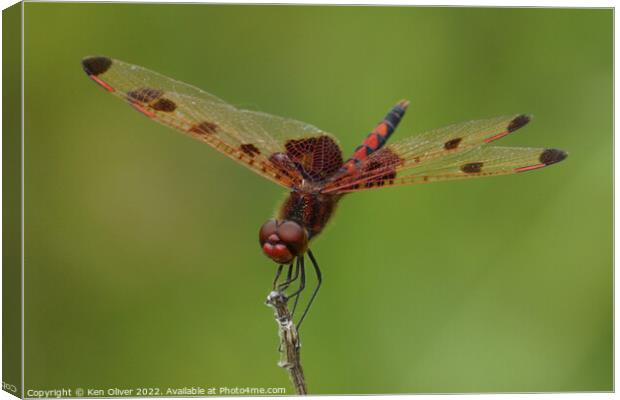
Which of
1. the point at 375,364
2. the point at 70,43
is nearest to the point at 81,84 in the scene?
the point at 70,43

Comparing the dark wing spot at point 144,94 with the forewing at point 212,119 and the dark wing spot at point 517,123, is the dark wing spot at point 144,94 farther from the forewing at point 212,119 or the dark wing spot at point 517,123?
the dark wing spot at point 517,123

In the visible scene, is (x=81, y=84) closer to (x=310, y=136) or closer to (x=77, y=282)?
(x=77, y=282)

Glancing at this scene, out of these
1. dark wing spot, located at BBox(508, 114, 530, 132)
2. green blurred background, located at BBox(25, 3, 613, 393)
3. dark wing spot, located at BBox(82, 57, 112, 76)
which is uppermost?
dark wing spot, located at BBox(82, 57, 112, 76)

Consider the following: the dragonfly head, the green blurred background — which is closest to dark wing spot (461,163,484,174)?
the dragonfly head

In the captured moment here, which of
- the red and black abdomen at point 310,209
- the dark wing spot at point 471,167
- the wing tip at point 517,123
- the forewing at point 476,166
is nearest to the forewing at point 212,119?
the red and black abdomen at point 310,209

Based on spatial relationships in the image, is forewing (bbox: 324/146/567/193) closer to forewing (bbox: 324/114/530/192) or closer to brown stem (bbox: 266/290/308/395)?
forewing (bbox: 324/114/530/192)

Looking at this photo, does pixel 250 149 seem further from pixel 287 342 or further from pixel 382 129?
pixel 287 342

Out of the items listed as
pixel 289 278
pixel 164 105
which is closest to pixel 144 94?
pixel 164 105
